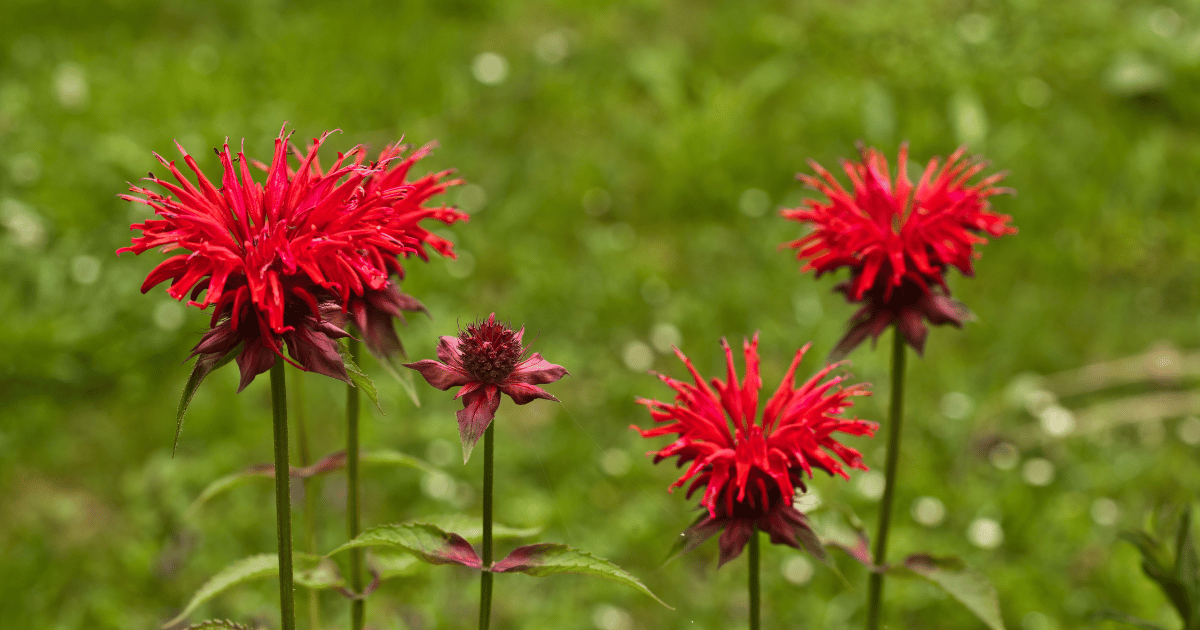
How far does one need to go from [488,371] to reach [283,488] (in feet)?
1.12

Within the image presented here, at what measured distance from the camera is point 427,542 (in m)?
1.67

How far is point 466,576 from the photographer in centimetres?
317

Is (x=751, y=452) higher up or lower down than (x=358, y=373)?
lower down

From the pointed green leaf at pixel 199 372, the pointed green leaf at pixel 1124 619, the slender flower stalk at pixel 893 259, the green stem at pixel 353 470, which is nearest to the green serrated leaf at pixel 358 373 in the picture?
the pointed green leaf at pixel 199 372

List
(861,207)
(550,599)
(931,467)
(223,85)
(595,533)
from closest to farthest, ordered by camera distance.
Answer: (861,207), (550,599), (595,533), (931,467), (223,85)

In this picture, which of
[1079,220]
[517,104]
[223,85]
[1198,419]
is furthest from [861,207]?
[223,85]

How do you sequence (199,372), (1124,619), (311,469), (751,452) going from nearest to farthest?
(199,372) → (751,452) → (1124,619) → (311,469)

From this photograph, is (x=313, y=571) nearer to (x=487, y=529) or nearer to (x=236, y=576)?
(x=236, y=576)

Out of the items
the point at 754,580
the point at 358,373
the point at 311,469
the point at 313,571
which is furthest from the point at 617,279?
the point at 358,373

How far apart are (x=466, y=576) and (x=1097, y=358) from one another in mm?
2502

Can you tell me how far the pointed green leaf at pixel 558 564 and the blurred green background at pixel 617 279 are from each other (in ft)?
2.20

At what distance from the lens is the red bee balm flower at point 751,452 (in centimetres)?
169

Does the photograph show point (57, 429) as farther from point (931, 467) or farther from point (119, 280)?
point (931, 467)

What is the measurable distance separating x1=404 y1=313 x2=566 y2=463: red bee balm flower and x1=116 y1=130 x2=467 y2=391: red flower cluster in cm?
16
